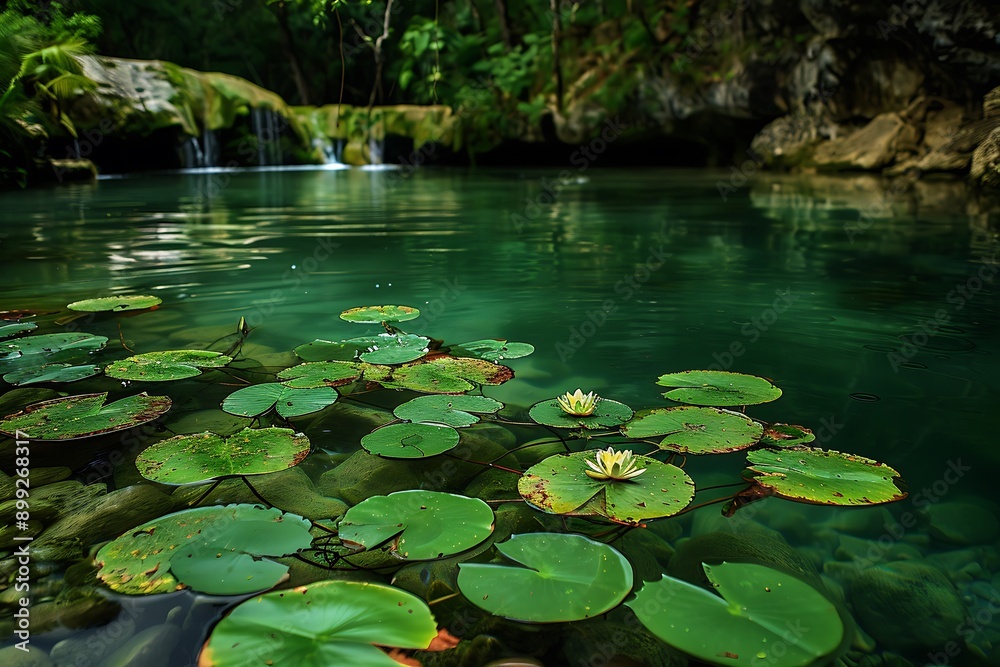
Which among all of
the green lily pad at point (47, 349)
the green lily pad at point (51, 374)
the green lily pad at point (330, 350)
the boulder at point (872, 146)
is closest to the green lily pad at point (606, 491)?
the green lily pad at point (330, 350)

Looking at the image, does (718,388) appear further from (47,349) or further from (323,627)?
(47,349)

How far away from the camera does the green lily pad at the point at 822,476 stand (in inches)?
57.7

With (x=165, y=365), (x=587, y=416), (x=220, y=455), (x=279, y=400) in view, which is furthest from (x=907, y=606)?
(x=165, y=365)

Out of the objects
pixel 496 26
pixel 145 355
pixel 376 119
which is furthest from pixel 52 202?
pixel 496 26

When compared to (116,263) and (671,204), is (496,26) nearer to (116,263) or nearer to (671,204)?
(671,204)

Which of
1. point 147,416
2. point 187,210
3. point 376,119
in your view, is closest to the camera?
point 147,416

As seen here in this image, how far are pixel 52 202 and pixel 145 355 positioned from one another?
713 centimetres

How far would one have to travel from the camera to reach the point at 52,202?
795 cm

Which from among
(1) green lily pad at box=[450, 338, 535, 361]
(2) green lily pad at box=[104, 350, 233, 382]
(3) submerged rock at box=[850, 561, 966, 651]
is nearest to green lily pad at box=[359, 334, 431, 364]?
(1) green lily pad at box=[450, 338, 535, 361]

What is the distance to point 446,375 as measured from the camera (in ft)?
7.46

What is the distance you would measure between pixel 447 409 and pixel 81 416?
107 cm

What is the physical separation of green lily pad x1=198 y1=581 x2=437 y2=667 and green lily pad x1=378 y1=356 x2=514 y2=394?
3.37 ft

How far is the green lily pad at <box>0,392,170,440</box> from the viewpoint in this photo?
178cm

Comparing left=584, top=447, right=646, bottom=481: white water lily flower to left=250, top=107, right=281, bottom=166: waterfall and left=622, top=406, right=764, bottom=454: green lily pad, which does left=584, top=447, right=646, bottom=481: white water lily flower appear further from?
left=250, top=107, right=281, bottom=166: waterfall
